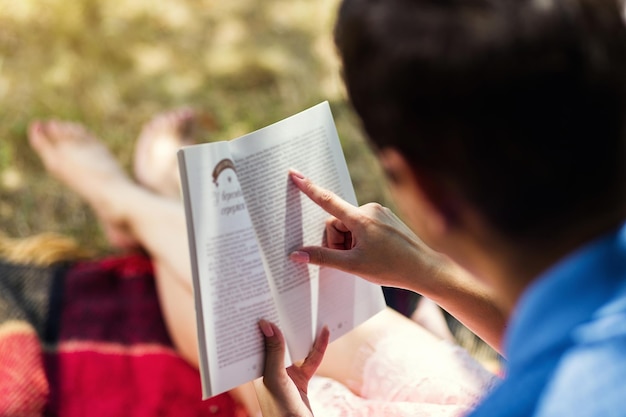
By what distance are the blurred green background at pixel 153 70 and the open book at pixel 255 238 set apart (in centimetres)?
80

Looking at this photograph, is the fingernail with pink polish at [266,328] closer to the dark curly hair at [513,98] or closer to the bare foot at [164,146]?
the dark curly hair at [513,98]

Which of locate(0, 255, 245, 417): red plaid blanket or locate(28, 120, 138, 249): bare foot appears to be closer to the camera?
locate(0, 255, 245, 417): red plaid blanket

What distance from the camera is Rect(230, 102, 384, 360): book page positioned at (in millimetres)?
915

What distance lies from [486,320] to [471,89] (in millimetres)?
475

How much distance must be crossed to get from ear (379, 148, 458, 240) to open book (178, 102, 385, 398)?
319 mm

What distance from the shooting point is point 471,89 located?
515 millimetres

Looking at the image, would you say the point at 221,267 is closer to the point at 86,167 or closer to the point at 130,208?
the point at 130,208

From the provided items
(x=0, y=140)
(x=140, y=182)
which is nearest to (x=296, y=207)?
(x=140, y=182)

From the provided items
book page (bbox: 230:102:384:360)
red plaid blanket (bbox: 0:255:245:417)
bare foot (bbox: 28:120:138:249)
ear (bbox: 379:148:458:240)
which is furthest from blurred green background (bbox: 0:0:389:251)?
ear (bbox: 379:148:458:240)

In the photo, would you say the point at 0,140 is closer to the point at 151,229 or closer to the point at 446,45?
the point at 151,229

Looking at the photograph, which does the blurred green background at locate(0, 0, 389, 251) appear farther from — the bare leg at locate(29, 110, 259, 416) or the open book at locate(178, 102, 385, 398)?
the open book at locate(178, 102, 385, 398)

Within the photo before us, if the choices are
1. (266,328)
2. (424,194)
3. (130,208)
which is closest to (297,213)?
(266,328)

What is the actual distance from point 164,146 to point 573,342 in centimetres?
138

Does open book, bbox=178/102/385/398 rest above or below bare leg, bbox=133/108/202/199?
below
